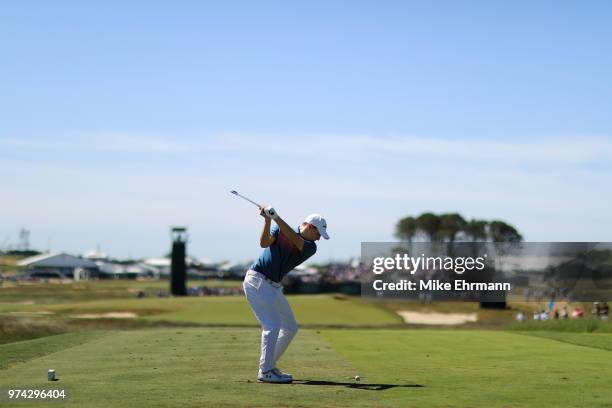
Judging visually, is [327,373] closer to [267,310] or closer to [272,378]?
[272,378]

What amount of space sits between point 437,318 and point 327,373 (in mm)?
57801

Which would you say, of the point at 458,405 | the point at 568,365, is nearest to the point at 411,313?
the point at 568,365

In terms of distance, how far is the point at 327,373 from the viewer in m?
16.3

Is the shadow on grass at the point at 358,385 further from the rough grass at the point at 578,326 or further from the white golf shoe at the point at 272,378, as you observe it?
the rough grass at the point at 578,326

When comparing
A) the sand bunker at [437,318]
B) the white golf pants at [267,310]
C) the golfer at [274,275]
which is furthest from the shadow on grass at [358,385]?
the sand bunker at [437,318]

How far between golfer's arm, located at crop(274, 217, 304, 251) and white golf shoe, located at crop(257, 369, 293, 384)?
2.04 metres

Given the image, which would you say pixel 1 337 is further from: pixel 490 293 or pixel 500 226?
pixel 500 226

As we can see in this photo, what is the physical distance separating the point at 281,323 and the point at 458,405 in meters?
3.94

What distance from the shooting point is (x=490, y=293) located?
70438 millimetres

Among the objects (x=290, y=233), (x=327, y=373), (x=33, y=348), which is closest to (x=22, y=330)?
(x=33, y=348)

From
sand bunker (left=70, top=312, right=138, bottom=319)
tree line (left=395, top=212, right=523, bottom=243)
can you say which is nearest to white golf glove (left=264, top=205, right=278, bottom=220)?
sand bunker (left=70, top=312, right=138, bottom=319)

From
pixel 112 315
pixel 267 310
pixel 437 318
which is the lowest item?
pixel 112 315

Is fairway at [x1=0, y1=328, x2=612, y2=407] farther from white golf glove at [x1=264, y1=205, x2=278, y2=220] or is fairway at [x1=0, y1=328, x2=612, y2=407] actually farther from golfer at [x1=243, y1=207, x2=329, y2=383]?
white golf glove at [x1=264, y1=205, x2=278, y2=220]

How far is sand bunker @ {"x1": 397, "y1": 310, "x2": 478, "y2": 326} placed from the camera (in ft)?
233
